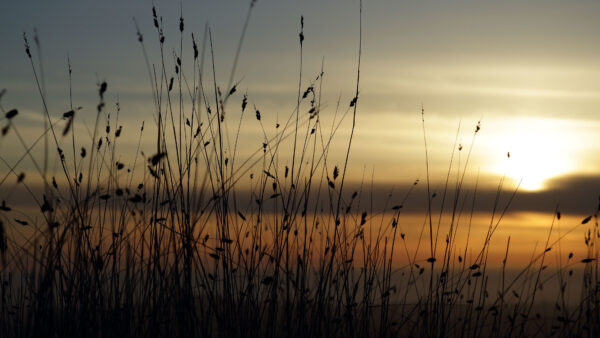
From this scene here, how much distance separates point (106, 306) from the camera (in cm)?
340

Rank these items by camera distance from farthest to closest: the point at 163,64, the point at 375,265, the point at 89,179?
the point at 375,265 < the point at 163,64 < the point at 89,179

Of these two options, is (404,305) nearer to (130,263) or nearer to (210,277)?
(210,277)

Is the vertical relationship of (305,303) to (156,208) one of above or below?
below

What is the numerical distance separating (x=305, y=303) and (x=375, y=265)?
58 centimetres

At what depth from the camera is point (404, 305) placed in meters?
3.98

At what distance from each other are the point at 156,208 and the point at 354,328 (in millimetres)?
1231

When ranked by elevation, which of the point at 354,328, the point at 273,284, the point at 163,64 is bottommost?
the point at 354,328

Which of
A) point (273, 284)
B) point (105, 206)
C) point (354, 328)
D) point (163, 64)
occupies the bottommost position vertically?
point (354, 328)

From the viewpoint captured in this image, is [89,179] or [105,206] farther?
[105,206]

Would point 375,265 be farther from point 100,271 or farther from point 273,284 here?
point 100,271

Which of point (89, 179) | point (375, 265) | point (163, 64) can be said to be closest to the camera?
point (89, 179)

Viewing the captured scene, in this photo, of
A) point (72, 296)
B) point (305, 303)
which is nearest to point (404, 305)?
point (305, 303)

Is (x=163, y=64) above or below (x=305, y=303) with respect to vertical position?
above

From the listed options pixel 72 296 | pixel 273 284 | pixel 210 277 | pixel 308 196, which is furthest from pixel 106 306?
pixel 308 196
